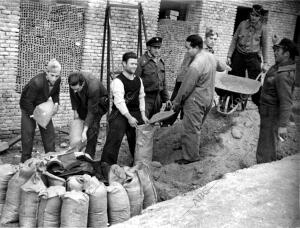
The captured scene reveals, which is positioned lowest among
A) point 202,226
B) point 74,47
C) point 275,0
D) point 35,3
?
point 202,226

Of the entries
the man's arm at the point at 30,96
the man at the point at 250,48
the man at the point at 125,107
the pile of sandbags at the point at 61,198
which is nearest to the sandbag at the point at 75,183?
the pile of sandbags at the point at 61,198

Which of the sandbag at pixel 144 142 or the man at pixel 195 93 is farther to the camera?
the sandbag at pixel 144 142

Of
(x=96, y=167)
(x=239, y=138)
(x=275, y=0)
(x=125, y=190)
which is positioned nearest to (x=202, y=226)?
(x=125, y=190)

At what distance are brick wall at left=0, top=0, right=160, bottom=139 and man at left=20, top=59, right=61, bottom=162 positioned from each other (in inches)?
67.2

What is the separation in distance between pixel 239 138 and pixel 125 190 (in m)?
2.80

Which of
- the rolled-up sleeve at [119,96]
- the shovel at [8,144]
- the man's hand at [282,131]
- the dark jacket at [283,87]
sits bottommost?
the shovel at [8,144]

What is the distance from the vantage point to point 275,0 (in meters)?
11.9

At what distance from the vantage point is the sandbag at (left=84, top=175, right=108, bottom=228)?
14.4 feet

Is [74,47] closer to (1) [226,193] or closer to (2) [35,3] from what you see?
(2) [35,3]

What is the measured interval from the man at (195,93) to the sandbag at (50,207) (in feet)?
Answer: 7.63

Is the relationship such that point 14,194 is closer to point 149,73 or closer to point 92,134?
point 92,134

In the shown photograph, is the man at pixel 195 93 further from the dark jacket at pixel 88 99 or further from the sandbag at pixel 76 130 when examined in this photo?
the sandbag at pixel 76 130

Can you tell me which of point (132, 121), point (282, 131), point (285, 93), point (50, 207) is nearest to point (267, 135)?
point (282, 131)

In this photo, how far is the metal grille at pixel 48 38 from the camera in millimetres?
7785
